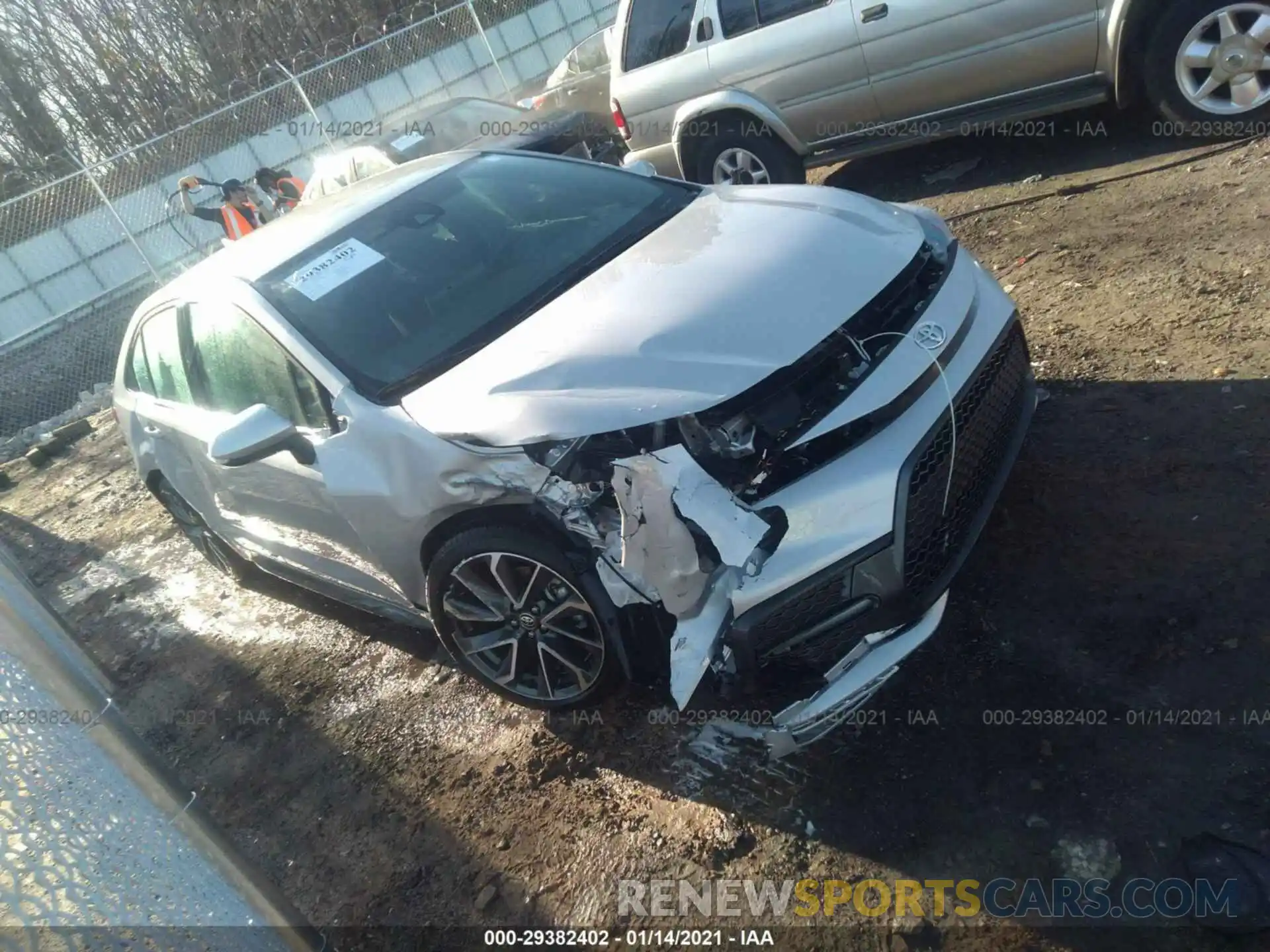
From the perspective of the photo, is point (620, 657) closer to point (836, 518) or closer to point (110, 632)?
point (836, 518)

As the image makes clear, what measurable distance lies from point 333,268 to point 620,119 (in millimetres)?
4275

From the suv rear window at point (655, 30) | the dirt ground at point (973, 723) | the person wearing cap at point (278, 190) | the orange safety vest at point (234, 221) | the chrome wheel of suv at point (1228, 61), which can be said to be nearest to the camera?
the dirt ground at point (973, 723)

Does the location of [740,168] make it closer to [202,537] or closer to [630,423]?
[202,537]

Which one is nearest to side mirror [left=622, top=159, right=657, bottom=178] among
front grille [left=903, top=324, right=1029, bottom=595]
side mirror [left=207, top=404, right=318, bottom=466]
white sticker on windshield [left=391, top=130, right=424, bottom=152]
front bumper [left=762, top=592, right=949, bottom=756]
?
front grille [left=903, top=324, right=1029, bottom=595]

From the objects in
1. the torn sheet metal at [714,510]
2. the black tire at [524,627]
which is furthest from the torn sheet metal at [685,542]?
the black tire at [524,627]

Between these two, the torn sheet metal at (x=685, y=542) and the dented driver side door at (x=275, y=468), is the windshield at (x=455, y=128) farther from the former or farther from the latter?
the torn sheet metal at (x=685, y=542)

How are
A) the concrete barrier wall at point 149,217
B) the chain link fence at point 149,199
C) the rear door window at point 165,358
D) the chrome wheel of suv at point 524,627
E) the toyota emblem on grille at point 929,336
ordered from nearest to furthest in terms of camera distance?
1. the toyota emblem on grille at point 929,336
2. the chrome wheel of suv at point 524,627
3. the rear door window at point 165,358
4. the chain link fence at point 149,199
5. the concrete barrier wall at point 149,217

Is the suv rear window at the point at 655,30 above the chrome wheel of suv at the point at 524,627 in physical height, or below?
above

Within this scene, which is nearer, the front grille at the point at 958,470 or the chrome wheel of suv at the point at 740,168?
the front grille at the point at 958,470

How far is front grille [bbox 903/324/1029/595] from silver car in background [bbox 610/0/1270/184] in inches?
125

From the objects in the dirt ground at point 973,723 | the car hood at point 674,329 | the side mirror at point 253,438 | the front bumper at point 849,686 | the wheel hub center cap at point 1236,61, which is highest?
the side mirror at point 253,438

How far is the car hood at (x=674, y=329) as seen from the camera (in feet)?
8.43

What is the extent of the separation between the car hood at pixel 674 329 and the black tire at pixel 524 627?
0.38 metres

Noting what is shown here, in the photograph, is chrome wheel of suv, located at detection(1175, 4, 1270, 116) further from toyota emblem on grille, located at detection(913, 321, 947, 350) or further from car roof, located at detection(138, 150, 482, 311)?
car roof, located at detection(138, 150, 482, 311)
